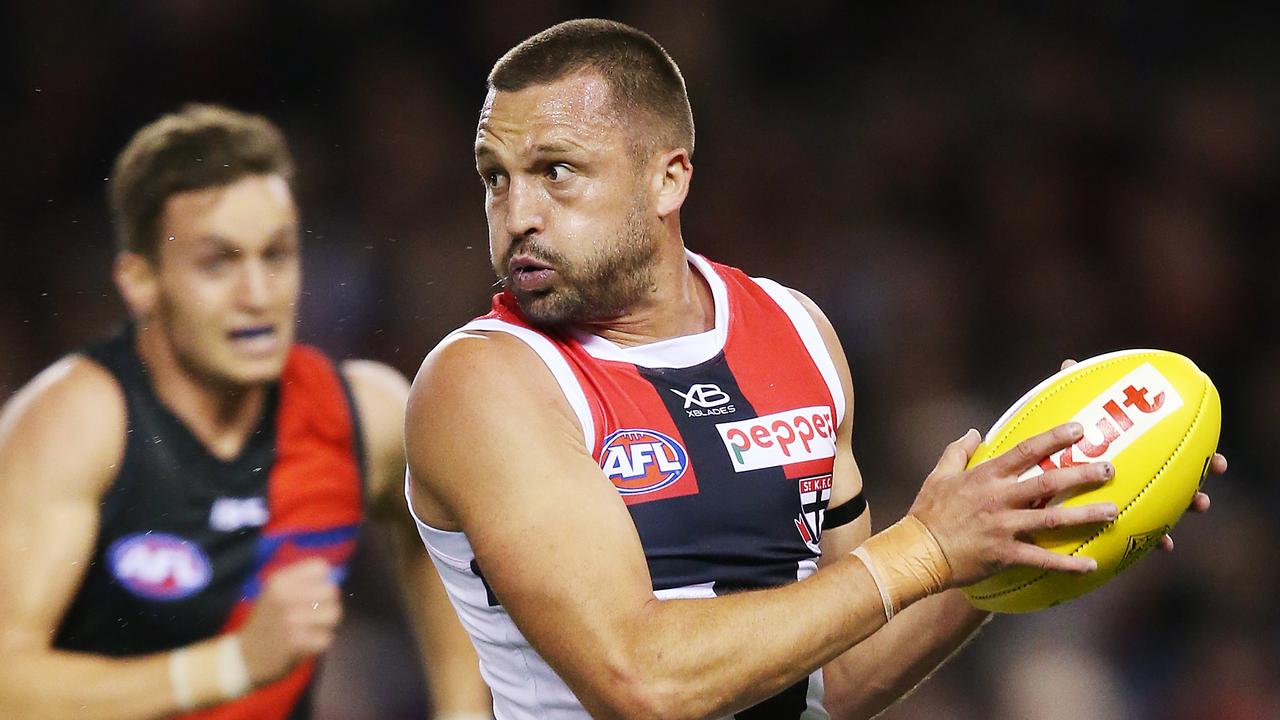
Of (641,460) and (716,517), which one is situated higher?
(641,460)

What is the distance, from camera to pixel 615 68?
2457mm

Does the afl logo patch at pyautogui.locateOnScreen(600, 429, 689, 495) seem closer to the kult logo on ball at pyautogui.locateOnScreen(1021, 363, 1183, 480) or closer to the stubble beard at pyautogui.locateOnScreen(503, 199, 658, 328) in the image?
the stubble beard at pyautogui.locateOnScreen(503, 199, 658, 328)

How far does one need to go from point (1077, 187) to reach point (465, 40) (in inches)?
114

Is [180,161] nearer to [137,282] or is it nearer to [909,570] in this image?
[137,282]

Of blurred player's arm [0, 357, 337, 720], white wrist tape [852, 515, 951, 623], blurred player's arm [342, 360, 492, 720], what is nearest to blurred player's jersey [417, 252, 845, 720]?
white wrist tape [852, 515, 951, 623]

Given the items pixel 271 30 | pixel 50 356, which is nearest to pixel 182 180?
pixel 50 356

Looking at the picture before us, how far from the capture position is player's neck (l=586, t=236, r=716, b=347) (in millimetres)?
2537

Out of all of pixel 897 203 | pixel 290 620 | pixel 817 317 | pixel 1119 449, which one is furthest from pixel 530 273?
pixel 897 203

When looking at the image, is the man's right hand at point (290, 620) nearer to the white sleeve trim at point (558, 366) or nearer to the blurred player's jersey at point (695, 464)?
the blurred player's jersey at point (695, 464)

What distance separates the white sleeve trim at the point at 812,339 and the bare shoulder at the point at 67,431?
1.79 metres

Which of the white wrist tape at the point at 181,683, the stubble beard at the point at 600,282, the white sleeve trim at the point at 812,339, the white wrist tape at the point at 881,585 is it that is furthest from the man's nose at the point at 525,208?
the white wrist tape at the point at 181,683

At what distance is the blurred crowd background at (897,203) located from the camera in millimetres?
4516

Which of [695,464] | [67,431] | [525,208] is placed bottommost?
[67,431]

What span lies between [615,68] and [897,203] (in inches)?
154
